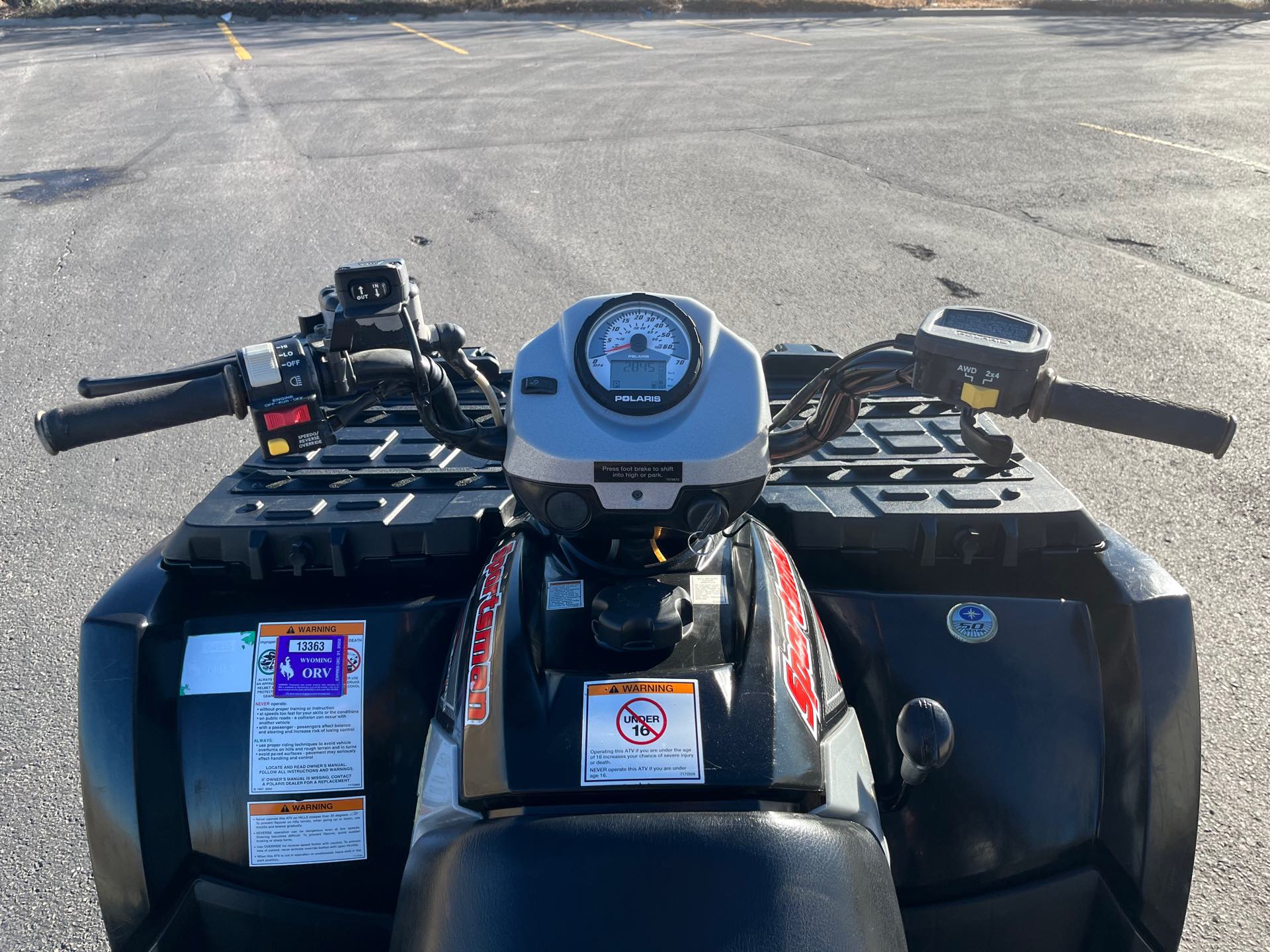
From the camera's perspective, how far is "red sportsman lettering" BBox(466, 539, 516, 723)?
165 centimetres

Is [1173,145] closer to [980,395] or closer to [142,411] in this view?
[980,395]

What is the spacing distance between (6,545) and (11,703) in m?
1.13

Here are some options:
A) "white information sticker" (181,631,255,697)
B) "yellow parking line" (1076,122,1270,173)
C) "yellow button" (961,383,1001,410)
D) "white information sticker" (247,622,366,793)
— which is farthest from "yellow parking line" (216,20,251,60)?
"yellow button" (961,383,1001,410)

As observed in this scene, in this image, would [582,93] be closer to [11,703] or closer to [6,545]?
[6,545]

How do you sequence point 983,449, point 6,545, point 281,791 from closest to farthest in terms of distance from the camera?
point 983,449 < point 281,791 < point 6,545

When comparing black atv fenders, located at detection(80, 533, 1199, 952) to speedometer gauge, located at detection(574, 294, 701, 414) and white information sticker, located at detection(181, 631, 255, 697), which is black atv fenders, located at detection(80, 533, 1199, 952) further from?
speedometer gauge, located at detection(574, 294, 701, 414)

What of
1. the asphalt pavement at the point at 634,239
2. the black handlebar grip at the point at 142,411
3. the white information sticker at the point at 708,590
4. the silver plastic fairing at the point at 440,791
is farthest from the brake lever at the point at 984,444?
the asphalt pavement at the point at 634,239

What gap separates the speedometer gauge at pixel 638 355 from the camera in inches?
67.1

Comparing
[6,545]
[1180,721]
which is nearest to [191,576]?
[1180,721]

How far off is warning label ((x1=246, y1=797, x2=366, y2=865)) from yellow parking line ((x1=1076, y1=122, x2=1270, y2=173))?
10869mm

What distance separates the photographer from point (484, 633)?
179cm

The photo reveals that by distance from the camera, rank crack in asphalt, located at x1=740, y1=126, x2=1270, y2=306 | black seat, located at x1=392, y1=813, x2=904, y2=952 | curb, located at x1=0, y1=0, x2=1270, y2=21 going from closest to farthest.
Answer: black seat, located at x1=392, y1=813, x2=904, y2=952 < crack in asphalt, located at x1=740, y1=126, x2=1270, y2=306 < curb, located at x1=0, y1=0, x2=1270, y2=21

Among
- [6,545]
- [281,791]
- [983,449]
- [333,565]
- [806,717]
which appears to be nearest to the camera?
[806,717]

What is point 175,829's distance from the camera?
7.25ft
